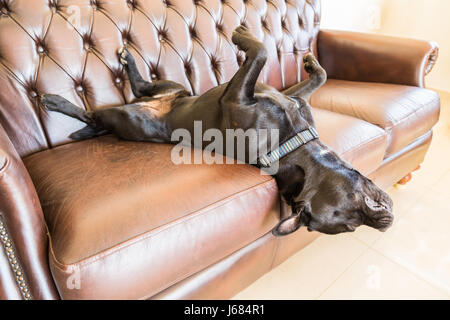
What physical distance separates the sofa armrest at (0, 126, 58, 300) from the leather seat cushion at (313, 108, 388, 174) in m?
1.03

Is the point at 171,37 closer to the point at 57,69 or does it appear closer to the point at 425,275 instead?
the point at 57,69

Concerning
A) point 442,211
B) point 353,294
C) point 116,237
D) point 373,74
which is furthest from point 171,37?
point 442,211

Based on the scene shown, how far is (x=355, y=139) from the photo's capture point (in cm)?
128

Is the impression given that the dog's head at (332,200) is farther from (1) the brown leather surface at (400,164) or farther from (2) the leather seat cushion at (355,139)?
(1) the brown leather surface at (400,164)

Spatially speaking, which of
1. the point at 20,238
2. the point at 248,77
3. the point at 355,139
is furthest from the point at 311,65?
the point at 20,238

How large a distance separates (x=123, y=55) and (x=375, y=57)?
152cm

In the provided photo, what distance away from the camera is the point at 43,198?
2.86 feet

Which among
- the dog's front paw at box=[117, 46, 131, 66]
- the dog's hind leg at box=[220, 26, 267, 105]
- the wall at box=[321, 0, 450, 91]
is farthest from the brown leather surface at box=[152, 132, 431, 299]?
the wall at box=[321, 0, 450, 91]

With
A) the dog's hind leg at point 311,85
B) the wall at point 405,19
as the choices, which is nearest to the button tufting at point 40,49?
the dog's hind leg at point 311,85

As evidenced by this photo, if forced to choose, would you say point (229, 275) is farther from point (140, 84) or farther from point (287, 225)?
point (140, 84)

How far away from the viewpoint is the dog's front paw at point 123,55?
130 centimetres

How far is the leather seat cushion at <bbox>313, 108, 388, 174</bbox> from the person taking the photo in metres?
1.23

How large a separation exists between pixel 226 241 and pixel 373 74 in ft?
5.21

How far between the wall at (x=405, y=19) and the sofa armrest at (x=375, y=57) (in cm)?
102
